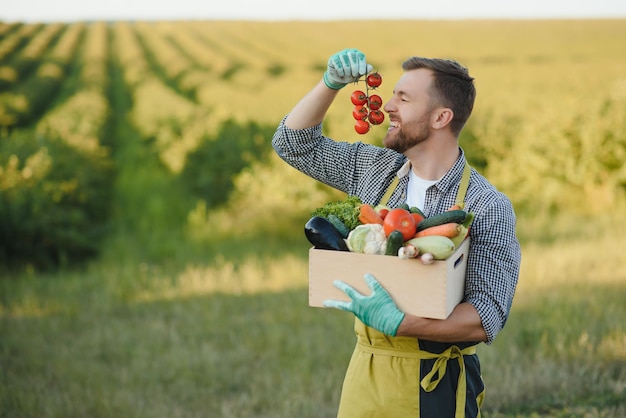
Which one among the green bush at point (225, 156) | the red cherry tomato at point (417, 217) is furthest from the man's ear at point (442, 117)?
the green bush at point (225, 156)

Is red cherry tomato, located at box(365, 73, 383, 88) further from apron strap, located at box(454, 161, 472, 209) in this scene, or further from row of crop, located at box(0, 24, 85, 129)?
row of crop, located at box(0, 24, 85, 129)

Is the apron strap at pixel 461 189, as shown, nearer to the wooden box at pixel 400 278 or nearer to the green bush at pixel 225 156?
the wooden box at pixel 400 278

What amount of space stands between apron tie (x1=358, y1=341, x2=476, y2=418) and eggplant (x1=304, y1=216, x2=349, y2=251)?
489 millimetres

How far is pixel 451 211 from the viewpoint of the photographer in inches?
104

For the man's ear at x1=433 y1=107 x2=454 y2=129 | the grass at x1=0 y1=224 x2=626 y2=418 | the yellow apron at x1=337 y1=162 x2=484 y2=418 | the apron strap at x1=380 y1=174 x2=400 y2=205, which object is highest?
the man's ear at x1=433 y1=107 x2=454 y2=129

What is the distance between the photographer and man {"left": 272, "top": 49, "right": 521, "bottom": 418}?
2.72 m

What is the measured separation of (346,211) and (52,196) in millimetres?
9280

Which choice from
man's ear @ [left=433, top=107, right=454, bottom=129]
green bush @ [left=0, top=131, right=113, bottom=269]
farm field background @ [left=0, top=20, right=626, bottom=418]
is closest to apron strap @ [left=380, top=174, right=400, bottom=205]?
man's ear @ [left=433, top=107, right=454, bottom=129]

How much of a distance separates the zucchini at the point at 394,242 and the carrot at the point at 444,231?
9 cm

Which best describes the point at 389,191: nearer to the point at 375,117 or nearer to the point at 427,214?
the point at 427,214

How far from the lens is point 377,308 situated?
8.51 feet

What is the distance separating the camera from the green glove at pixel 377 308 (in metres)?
2.59

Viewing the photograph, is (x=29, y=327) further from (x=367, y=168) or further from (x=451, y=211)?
(x=451, y=211)

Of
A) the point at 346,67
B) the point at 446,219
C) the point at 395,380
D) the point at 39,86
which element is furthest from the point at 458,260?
the point at 39,86
